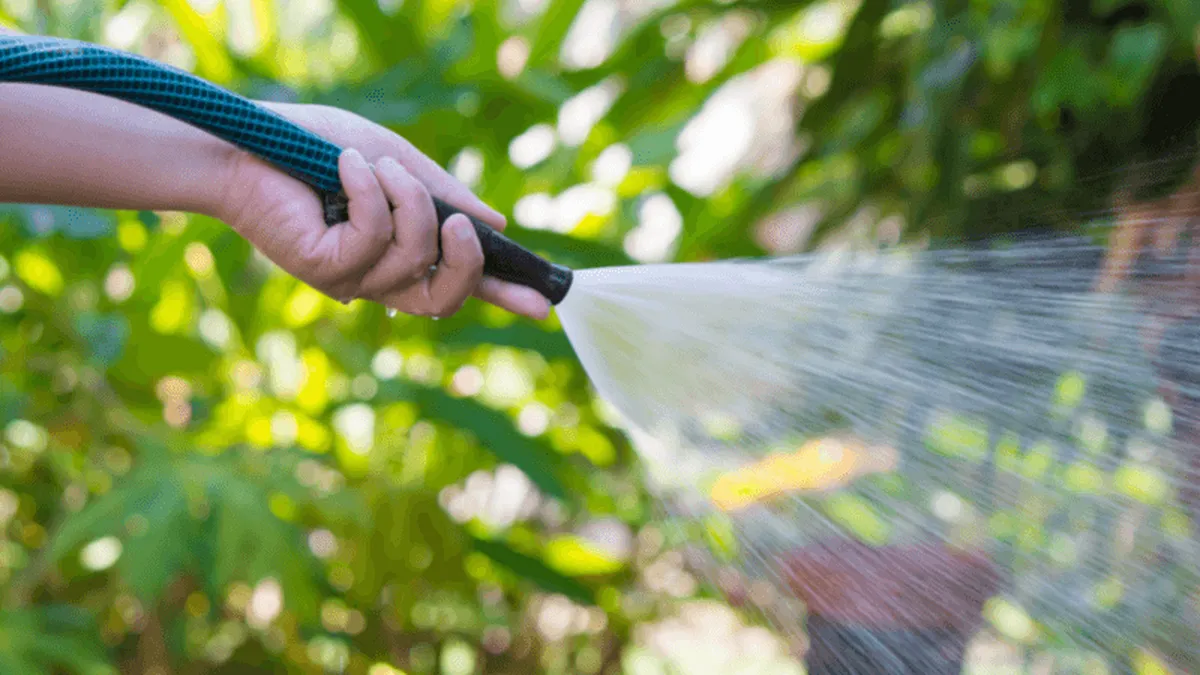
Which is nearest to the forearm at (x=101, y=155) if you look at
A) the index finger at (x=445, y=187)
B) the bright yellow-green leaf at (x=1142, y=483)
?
the index finger at (x=445, y=187)

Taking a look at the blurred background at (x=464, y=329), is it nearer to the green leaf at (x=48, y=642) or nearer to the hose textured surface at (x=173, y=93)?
the green leaf at (x=48, y=642)

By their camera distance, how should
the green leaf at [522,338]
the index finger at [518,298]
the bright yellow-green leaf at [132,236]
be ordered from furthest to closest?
1. the bright yellow-green leaf at [132,236]
2. the green leaf at [522,338]
3. the index finger at [518,298]

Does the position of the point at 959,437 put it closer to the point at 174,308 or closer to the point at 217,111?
the point at 217,111

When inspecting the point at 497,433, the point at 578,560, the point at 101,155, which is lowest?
the point at 578,560

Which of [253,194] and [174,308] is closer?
[253,194]

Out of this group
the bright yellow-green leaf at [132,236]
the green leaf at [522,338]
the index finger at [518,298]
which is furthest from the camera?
the bright yellow-green leaf at [132,236]

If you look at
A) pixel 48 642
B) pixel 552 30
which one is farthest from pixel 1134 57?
pixel 48 642

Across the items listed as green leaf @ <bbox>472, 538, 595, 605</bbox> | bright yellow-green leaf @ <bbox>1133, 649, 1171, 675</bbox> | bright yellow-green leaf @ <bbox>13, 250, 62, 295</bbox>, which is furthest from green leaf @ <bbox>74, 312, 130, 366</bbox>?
bright yellow-green leaf @ <bbox>1133, 649, 1171, 675</bbox>

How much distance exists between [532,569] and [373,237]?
69cm

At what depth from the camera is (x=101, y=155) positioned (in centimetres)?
55

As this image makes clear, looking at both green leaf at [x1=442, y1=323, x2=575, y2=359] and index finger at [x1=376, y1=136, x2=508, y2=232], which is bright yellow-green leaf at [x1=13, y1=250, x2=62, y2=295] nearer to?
green leaf at [x1=442, y1=323, x2=575, y2=359]

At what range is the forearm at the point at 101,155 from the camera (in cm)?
54

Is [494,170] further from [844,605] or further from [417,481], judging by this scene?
[844,605]

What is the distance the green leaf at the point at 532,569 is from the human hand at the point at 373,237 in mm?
611
